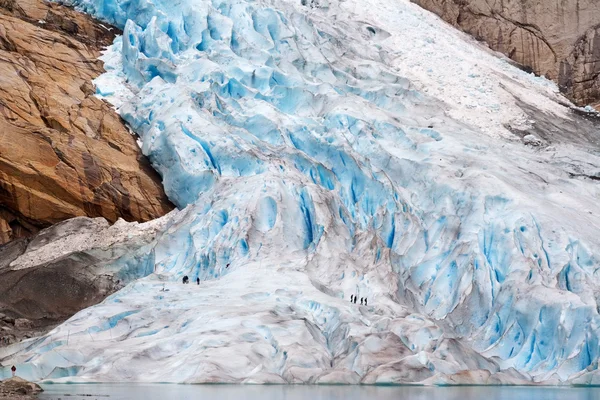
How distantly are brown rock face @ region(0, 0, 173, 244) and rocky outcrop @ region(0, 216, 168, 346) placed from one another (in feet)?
2.01

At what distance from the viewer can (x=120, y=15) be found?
29.2 m

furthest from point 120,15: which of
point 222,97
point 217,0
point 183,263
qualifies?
point 183,263

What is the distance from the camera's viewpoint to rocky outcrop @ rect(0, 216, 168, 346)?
20703 mm

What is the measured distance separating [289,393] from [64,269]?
25.2ft

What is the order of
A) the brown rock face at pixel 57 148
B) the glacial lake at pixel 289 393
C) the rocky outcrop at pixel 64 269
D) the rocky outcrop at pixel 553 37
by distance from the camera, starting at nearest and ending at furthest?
the glacial lake at pixel 289 393
the rocky outcrop at pixel 64 269
the brown rock face at pixel 57 148
the rocky outcrop at pixel 553 37

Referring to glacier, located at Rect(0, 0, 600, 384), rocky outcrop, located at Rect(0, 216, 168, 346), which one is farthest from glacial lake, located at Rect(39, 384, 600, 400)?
rocky outcrop, located at Rect(0, 216, 168, 346)

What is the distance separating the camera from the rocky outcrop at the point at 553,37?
31.6m

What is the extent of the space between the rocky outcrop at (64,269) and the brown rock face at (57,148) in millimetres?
612

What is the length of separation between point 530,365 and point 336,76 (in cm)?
1074

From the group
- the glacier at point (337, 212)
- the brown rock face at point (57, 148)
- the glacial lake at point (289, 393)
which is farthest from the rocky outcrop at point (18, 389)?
the brown rock face at point (57, 148)

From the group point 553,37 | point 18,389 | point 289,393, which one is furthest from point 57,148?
point 553,37

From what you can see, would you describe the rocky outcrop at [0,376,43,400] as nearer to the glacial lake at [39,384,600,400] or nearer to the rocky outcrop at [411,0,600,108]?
the glacial lake at [39,384,600,400]

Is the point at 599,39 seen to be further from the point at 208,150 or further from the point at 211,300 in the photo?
the point at 211,300

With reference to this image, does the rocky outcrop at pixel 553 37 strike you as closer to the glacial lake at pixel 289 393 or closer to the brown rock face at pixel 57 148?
the brown rock face at pixel 57 148
